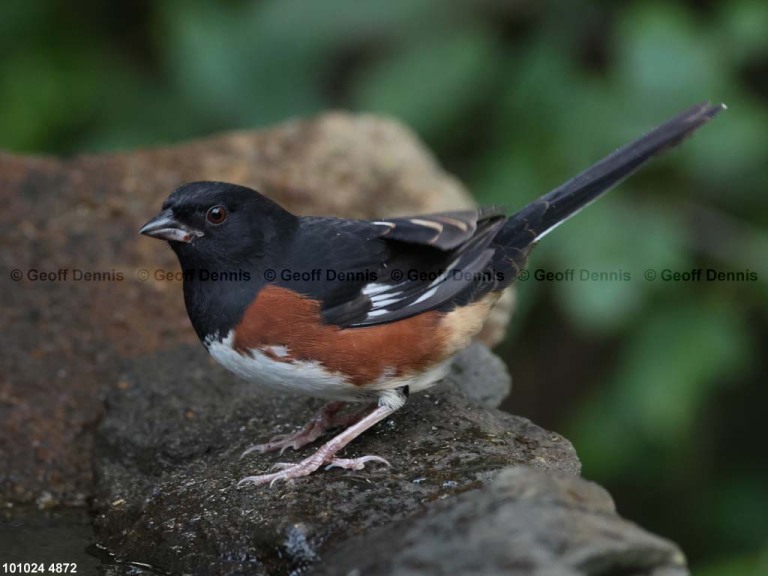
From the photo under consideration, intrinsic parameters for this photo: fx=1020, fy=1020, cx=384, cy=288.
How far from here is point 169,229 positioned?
10.0 feet

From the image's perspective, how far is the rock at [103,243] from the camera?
3.53 metres

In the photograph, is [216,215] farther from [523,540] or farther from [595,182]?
[523,540]

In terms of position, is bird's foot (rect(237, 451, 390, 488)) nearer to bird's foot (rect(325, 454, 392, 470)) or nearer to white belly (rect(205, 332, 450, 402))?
bird's foot (rect(325, 454, 392, 470))

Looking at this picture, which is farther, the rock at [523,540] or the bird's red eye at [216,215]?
the bird's red eye at [216,215]

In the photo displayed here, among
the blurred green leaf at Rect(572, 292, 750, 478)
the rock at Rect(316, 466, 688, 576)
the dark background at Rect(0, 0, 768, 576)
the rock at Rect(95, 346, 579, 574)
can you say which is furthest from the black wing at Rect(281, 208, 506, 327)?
the blurred green leaf at Rect(572, 292, 750, 478)

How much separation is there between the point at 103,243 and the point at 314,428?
1.44 metres

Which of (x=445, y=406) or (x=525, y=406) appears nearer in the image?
(x=445, y=406)

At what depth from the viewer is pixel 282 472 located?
2828 mm

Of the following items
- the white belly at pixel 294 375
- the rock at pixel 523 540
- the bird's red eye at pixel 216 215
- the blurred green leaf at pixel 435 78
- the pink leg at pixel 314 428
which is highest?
the blurred green leaf at pixel 435 78

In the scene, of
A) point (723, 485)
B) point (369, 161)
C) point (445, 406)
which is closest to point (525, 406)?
point (723, 485)

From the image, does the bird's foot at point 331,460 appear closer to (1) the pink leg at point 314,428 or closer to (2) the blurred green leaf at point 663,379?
(1) the pink leg at point 314,428

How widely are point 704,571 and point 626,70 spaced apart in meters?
2.13

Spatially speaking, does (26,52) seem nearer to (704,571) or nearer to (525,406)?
(525,406)
